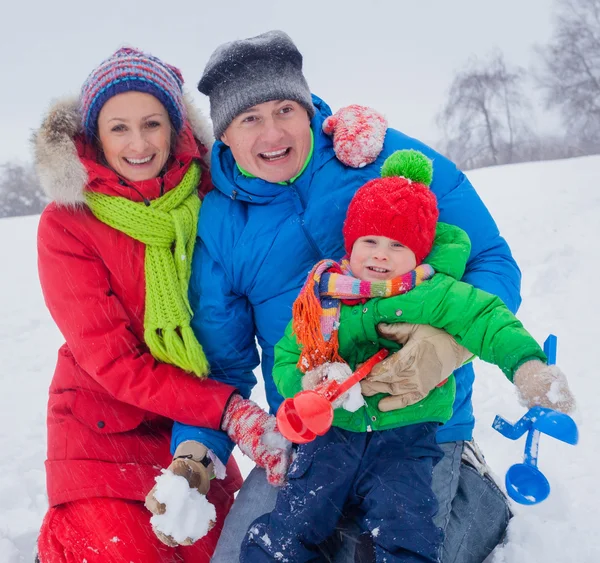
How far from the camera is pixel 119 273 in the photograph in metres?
2.35

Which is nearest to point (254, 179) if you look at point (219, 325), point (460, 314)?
point (219, 325)

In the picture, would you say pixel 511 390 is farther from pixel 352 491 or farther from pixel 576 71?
pixel 576 71

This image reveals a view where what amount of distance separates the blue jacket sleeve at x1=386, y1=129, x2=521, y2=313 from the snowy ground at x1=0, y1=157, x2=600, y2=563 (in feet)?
2.28

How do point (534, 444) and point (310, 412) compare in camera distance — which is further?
point (310, 412)

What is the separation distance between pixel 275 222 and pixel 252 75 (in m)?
0.58

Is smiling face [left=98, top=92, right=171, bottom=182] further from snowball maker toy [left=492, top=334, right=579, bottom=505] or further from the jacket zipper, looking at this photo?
snowball maker toy [left=492, top=334, right=579, bottom=505]

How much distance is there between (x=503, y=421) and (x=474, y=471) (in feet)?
2.78

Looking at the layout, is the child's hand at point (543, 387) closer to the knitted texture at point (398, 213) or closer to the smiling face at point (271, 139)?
the knitted texture at point (398, 213)

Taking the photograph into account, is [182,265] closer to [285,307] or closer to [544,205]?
[285,307]

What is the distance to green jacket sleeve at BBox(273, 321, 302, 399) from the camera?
184 centimetres


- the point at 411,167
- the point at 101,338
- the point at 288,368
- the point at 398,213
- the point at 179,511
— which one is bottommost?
the point at 179,511

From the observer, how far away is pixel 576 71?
2572 centimetres

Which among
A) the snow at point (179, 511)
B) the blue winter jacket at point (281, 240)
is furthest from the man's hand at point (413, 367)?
the snow at point (179, 511)

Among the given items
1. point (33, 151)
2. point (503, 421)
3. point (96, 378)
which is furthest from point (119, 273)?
point (503, 421)
